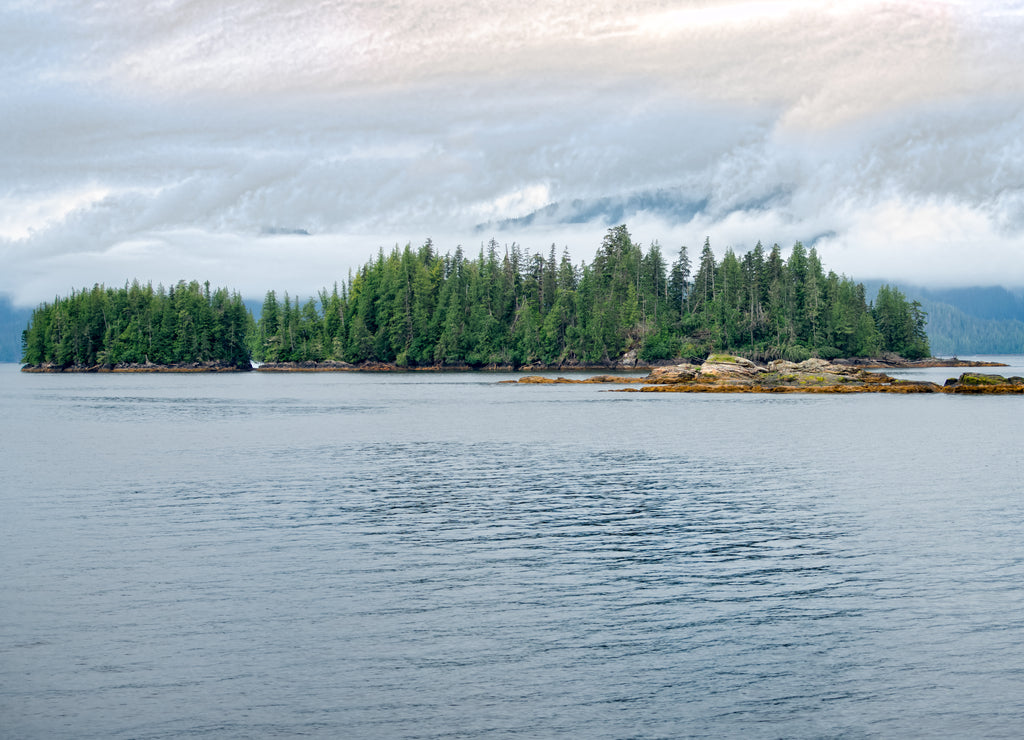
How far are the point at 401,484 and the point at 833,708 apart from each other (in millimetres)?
26712

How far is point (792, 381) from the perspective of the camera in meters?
127

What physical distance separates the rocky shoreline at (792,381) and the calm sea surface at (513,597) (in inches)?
2795

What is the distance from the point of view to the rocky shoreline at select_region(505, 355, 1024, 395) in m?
112

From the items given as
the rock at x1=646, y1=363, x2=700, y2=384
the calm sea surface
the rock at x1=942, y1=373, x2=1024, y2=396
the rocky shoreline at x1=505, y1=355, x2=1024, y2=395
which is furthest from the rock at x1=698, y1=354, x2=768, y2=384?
the calm sea surface

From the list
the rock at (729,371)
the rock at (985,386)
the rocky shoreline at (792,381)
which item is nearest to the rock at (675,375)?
the rocky shoreline at (792,381)

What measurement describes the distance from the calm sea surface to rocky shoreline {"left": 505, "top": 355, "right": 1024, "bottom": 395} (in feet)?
233

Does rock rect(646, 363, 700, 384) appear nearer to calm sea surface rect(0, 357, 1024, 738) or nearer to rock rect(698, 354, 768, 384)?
rock rect(698, 354, 768, 384)

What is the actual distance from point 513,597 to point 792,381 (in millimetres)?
114058

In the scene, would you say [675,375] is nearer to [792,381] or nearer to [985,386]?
[792,381]

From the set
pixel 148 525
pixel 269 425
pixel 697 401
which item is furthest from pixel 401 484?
pixel 697 401

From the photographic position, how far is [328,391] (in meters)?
134

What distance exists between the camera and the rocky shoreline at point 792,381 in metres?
112

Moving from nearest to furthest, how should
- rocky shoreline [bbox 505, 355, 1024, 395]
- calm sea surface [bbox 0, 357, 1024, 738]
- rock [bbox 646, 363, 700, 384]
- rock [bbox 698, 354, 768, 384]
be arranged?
calm sea surface [bbox 0, 357, 1024, 738], rocky shoreline [bbox 505, 355, 1024, 395], rock [bbox 698, 354, 768, 384], rock [bbox 646, 363, 700, 384]

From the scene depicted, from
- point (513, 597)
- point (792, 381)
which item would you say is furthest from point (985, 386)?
point (513, 597)
